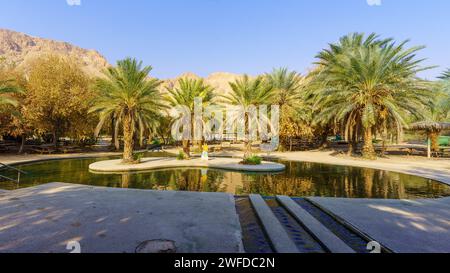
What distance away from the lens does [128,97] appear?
19.1 metres

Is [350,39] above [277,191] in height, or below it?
above

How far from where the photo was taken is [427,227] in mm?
5820

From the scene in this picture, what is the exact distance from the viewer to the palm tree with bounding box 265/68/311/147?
2973 centimetres

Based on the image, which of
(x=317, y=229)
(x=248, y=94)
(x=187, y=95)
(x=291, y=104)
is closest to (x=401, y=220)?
(x=317, y=229)

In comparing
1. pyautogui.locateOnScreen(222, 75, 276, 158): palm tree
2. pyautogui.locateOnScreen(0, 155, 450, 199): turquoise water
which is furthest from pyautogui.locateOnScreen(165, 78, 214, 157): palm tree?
pyautogui.locateOnScreen(0, 155, 450, 199): turquoise water

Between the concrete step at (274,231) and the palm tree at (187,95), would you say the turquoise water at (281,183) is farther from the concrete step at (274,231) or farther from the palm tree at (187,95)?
the palm tree at (187,95)

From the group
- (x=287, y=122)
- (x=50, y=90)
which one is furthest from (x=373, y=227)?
(x=50, y=90)

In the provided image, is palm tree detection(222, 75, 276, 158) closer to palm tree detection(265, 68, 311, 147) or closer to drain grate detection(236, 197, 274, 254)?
palm tree detection(265, 68, 311, 147)

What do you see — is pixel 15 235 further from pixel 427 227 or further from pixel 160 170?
pixel 160 170

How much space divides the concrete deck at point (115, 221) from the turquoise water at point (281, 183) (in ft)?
8.91

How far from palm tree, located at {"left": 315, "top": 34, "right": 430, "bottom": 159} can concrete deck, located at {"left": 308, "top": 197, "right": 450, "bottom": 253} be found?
13935mm

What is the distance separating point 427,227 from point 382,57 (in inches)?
757
